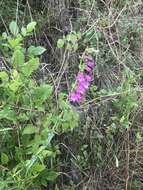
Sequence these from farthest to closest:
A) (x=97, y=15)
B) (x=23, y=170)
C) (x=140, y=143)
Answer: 1. (x=97, y=15)
2. (x=140, y=143)
3. (x=23, y=170)

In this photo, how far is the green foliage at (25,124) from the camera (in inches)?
62.6

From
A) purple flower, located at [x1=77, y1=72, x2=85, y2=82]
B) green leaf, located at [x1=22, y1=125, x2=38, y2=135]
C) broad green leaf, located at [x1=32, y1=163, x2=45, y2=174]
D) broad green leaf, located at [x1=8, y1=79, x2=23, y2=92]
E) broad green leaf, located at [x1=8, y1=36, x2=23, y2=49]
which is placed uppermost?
broad green leaf, located at [x1=8, y1=36, x2=23, y2=49]

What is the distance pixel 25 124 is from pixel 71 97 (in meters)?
0.21

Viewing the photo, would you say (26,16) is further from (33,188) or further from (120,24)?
(33,188)

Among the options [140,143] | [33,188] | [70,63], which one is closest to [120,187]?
[140,143]

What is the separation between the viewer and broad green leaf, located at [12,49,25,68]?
5.29 ft

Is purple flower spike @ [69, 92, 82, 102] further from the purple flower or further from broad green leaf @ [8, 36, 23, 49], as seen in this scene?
broad green leaf @ [8, 36, 23, 49]

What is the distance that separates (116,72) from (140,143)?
19.1 inches

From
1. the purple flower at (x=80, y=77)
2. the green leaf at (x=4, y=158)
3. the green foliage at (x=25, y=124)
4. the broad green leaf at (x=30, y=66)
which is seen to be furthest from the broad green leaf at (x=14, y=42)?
the green leaf at (x=4, y=158)

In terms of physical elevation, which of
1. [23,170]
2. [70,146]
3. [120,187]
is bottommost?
[120,187]

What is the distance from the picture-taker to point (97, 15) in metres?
2.65

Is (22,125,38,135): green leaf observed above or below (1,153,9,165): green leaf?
above

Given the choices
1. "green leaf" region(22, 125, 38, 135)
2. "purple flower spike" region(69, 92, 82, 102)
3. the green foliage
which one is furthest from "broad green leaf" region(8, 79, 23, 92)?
"purple flower spike" region(69, 92, 82, 102)

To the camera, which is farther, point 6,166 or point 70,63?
point 70,63
